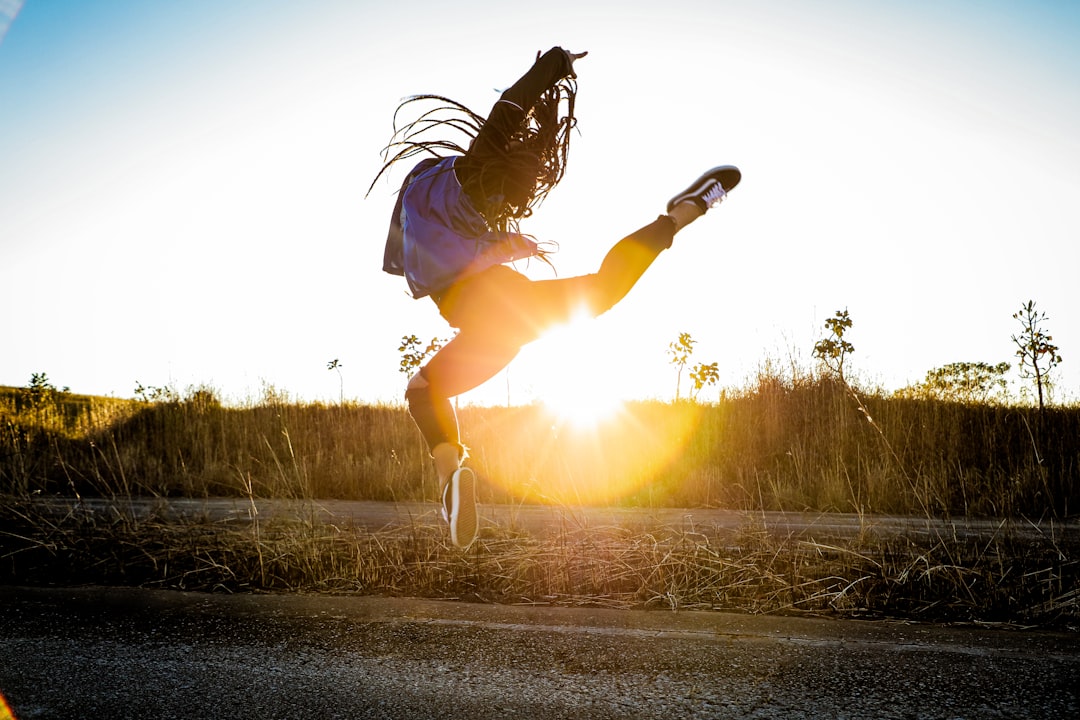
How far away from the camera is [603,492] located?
9.31 metres

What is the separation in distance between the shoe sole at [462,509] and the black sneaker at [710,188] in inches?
60.7

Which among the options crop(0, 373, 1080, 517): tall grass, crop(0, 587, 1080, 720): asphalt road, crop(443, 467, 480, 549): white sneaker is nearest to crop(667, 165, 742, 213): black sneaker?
crop(443, 467, 480, 549): white sneaker

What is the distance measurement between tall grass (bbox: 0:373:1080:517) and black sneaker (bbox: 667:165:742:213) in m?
4.71

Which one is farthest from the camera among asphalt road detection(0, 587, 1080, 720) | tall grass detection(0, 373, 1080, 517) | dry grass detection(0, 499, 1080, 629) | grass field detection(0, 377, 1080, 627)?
tall grass detection(0, 373, 1080, 517)

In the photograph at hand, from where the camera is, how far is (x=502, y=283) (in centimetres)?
292

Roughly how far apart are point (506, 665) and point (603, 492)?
714 centimetres

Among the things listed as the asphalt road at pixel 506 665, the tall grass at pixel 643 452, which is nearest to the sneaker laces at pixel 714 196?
the asphalt road at pixel 506 665

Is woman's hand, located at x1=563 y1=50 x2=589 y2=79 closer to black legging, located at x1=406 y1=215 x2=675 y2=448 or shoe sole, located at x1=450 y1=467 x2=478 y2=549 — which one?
black legging, located at x1=406 y1=215 x2=675 y2=448

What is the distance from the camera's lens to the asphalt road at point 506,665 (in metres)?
1.94

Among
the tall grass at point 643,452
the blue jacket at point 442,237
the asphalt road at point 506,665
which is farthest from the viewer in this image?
the tall grass at point 643,452

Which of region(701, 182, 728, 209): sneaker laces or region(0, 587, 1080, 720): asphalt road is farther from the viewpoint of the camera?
region(701, 182, 728, 209): sneaker laces

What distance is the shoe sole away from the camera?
3133mm

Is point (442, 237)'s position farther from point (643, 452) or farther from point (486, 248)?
point (643, 452)

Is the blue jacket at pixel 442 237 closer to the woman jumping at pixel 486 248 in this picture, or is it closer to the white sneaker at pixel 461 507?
the woman jumping at pixel 486 248
